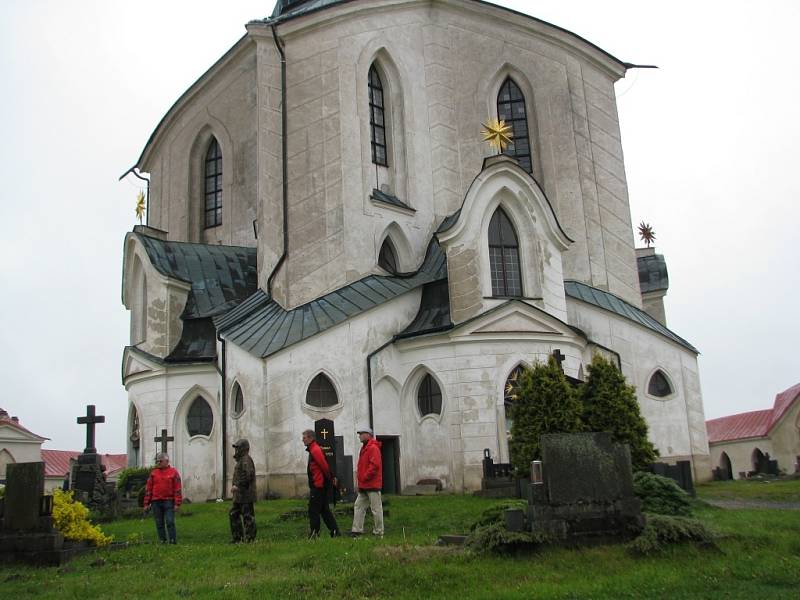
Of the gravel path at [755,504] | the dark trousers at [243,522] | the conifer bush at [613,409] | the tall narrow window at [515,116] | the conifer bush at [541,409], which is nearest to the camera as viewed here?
the dark trousers at [243,522]

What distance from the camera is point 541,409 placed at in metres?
19.8

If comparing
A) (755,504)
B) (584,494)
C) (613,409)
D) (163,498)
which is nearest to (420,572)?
(584,494)

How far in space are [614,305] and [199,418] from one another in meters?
14.8

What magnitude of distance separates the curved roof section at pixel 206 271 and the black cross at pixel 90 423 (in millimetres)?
8380

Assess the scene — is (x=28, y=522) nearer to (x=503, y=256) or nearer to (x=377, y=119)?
(x=503, y=256)

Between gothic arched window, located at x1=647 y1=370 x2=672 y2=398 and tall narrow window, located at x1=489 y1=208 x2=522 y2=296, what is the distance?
6691 mm

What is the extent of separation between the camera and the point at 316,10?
98.3 ft

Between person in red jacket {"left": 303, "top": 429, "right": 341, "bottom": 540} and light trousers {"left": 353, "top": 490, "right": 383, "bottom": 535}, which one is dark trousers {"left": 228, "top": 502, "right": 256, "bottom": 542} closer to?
person in red jacket {"left": 303, "top": 429, "right": 341, "bottom": 540}

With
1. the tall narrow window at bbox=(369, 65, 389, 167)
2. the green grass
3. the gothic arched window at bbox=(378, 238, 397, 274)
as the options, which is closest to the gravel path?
the green grass

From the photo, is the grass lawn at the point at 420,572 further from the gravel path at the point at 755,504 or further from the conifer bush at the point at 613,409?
the conifer bush at the point at 613,409

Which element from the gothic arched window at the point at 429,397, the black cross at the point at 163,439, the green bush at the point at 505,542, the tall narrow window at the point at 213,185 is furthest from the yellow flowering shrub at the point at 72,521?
the tall narrow window at the point at 213,185

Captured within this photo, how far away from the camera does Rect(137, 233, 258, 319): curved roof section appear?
30594 millimetres

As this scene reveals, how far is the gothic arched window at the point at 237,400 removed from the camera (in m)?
25.2

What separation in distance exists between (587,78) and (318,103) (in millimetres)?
11172
